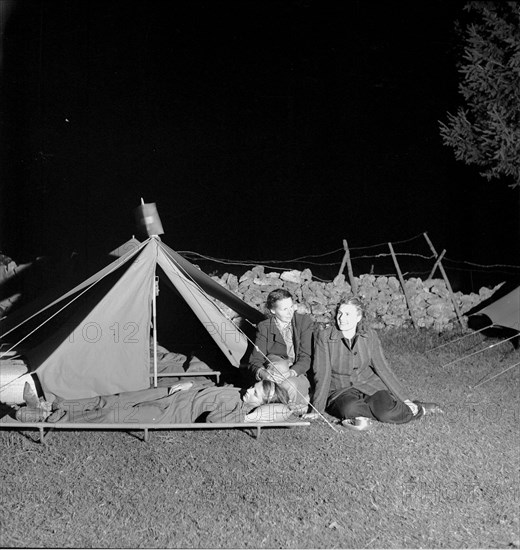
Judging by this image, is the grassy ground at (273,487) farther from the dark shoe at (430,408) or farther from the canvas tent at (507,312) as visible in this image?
the canvas tent at (507,312)

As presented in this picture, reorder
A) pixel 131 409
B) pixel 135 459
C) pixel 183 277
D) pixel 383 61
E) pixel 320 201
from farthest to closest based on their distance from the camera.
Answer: pixel 320 201 < pixel 383 61 < pixel 183 277 < pixel 131 409 < pixel 135 459

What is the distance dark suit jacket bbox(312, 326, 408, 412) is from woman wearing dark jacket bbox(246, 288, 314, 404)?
157 millimetres

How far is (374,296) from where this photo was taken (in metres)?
9.41

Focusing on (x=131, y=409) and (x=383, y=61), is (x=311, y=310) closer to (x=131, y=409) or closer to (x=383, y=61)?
(x=131, y=409)

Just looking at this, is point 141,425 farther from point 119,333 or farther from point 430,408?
point 430,408

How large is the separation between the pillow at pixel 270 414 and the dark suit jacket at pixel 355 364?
301mm

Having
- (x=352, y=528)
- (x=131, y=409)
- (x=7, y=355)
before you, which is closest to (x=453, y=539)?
(x=352, y=528)

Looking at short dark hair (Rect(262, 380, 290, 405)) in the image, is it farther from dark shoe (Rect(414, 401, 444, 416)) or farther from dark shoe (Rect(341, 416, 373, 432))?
dark shoe (Rect(414, 401, 444, 416))

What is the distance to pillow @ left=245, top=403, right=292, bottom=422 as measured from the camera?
5.05m

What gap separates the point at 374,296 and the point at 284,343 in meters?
3.89

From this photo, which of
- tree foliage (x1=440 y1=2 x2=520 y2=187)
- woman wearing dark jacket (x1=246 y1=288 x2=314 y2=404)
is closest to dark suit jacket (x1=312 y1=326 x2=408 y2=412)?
woman wearing dark jacket (x1=246 y1=288 x2=314 y2=404)

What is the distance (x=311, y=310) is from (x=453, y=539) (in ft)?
18.9

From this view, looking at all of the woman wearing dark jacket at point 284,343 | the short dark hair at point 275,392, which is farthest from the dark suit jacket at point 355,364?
the short dark hair at point 275,392

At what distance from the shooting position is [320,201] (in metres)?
19.3
